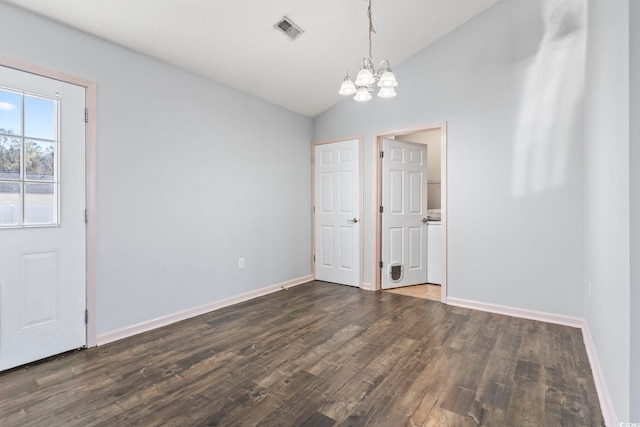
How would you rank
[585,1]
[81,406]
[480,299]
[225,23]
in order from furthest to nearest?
[480,299], [585,1], [225,23], [81,406]

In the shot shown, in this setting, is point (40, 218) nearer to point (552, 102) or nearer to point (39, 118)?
point (39, 118)

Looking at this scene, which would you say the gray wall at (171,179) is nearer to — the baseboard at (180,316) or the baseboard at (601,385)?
the baseboard at (180,316)

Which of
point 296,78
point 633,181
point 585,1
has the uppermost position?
point 585,1

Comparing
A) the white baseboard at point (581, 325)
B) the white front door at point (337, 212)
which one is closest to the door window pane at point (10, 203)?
the white front door at point (337, 212)

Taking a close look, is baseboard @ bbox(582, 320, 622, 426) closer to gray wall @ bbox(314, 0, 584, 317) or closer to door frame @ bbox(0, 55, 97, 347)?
gray wall @ bbox(314, 0, 584, 317)

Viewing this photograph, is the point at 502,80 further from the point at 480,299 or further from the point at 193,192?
the point at 193,192

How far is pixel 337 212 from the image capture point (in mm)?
4605

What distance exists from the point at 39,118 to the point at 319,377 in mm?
2661

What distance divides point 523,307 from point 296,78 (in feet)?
11.4

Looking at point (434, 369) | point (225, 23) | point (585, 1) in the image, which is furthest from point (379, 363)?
point (585, 1)

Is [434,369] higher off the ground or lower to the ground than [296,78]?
lower

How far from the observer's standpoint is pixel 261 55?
10.6 feet

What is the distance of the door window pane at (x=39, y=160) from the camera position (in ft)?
7.33

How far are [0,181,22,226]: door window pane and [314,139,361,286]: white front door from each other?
3.31m
